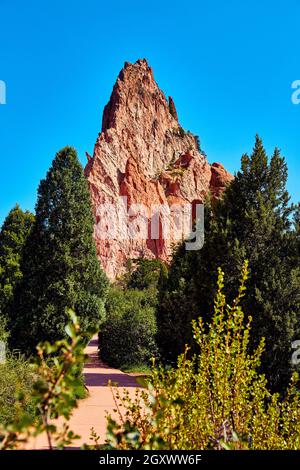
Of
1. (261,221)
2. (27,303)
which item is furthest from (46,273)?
(261,221)

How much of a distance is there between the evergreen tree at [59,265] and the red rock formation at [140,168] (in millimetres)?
47430

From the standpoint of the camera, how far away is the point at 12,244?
17.5 metres

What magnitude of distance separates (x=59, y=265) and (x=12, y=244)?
7097 mm

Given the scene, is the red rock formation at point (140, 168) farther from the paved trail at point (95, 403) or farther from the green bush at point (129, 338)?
the paved trail at point (95, 403)

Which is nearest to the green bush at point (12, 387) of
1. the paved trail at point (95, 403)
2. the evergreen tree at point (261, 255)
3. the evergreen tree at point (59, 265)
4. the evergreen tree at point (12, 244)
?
the paved trail at point (95, 403)

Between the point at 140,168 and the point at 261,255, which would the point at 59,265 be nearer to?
the point at 261,255

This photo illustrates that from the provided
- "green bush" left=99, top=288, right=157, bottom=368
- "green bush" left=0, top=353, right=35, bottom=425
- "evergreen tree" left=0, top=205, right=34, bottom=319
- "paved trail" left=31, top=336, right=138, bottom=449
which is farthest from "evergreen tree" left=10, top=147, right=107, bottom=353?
"evergreen tree" left=0, top=205, right=34, bottom=319

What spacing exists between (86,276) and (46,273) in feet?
3.59

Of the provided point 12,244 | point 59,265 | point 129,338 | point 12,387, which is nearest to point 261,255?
point 12,387

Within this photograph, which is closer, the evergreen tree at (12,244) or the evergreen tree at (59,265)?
the evergreen tree at (59,265)

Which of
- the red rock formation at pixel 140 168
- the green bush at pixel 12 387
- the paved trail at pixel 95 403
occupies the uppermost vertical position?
the red rock formation at pixel 140 168

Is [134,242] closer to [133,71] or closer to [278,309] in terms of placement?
[133,71]

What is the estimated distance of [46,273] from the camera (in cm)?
1139

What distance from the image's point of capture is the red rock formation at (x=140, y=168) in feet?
202
